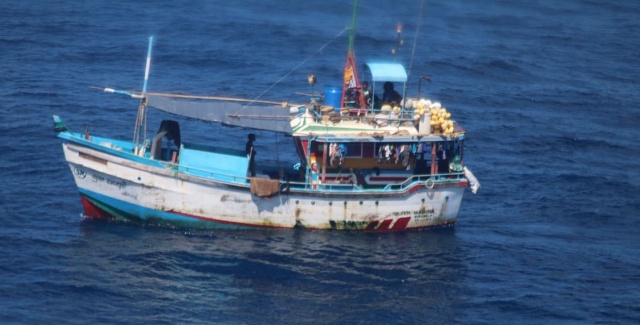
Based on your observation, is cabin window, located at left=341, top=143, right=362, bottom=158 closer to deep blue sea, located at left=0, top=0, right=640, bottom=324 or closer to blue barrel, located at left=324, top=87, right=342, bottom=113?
blue barrel, located at left=324, top=87, right=342, bottom=113

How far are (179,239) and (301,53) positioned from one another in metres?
27.5

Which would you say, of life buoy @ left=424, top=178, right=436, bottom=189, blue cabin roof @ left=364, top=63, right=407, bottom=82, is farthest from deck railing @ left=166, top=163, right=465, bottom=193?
blue cabin roof @ left=364, top=63, right=407, bottom=82

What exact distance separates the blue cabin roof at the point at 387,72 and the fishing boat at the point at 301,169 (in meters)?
0.04

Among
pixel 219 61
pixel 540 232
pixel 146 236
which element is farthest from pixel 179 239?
pixel 219 61

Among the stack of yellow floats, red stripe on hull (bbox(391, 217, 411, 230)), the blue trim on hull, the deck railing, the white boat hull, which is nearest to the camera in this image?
the white boat hull

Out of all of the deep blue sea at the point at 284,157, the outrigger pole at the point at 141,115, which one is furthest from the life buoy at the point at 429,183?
the outrigger pole at the point at 141,115

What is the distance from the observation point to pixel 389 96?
4169cm

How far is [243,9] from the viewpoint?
238 ft

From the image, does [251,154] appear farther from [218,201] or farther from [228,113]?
[218,201]

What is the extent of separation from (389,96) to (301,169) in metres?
4.29

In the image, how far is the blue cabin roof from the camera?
1585 inches

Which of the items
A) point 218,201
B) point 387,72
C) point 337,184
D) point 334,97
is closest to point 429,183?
point 337,184

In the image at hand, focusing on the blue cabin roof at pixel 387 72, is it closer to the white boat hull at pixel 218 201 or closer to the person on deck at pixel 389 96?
the person on deck at pixel 389 96

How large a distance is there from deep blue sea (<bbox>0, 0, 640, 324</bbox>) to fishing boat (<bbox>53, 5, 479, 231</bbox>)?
0.73 meters
